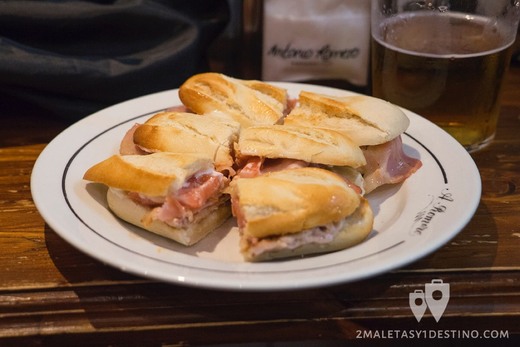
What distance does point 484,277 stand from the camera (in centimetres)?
82

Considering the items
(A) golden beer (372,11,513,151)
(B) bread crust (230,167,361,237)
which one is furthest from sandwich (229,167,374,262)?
(A) golden beer (372,11,513,151)

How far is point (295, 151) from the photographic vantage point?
897 mm

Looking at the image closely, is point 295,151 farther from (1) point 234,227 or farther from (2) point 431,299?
(2) point 431,299

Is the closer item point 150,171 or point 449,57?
point 150,171

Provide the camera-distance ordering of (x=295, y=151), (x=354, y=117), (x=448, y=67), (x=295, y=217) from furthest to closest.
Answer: (x=448, y=67) < (x=354, y=117) < (x=295, y=151) < (x=295, y=217)

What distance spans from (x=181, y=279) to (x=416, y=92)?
64 cm

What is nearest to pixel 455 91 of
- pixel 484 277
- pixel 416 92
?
pixel 416 92

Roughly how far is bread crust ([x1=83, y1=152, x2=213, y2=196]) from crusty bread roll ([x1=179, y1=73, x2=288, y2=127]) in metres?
0.18

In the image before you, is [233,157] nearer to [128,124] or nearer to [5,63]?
[128,124]

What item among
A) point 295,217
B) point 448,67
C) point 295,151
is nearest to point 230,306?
Answer: point 295,217

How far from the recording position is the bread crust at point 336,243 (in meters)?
0.77

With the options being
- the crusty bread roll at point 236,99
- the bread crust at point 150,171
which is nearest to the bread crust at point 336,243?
the bread crust at point 150,171

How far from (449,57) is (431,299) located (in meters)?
0.48

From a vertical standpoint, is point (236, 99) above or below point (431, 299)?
above
